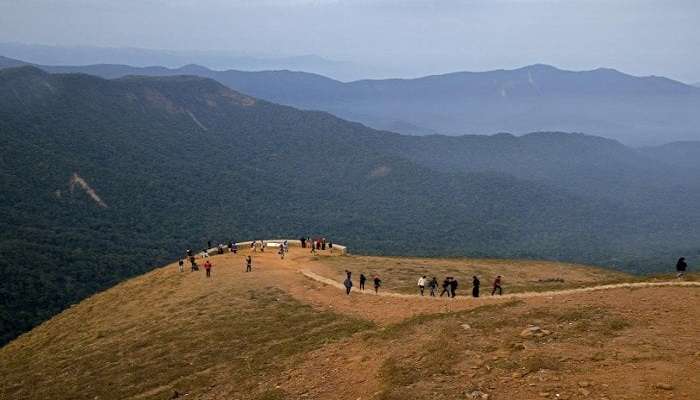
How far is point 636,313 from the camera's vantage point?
20359 millimetres

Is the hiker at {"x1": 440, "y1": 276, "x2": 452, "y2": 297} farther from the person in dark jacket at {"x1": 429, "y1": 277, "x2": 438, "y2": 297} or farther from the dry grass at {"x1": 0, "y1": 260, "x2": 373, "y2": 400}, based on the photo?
the dry grass at {"x1": 0, "y1": 260, "x2": 373, "y2": 400}

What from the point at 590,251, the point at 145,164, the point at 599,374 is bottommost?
the point at 590,251

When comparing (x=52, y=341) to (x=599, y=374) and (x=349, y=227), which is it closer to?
(x=599, y=374)

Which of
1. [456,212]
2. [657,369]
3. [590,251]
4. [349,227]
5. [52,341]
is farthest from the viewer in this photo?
[456,212]

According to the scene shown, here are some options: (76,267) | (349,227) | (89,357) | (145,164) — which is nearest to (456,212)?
(349,227)

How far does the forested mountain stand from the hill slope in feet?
102

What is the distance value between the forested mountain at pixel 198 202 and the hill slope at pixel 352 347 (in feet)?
102

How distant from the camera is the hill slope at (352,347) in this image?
15.7 meters

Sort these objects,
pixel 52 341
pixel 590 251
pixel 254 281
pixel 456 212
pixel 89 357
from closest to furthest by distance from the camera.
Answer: pixel 89 357
pixel 52 341
pixel 254 281
pixel 590 251
pixel 456 212

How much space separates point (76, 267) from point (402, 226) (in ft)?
258

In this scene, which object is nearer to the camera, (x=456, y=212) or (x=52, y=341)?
(x=52, y=341)

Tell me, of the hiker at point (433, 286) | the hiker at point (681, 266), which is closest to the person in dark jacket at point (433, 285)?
the hiker at point (433, 286)

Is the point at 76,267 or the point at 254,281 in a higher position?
the point at 254,281

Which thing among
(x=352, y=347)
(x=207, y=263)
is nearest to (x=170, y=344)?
(x=352, y=347)
